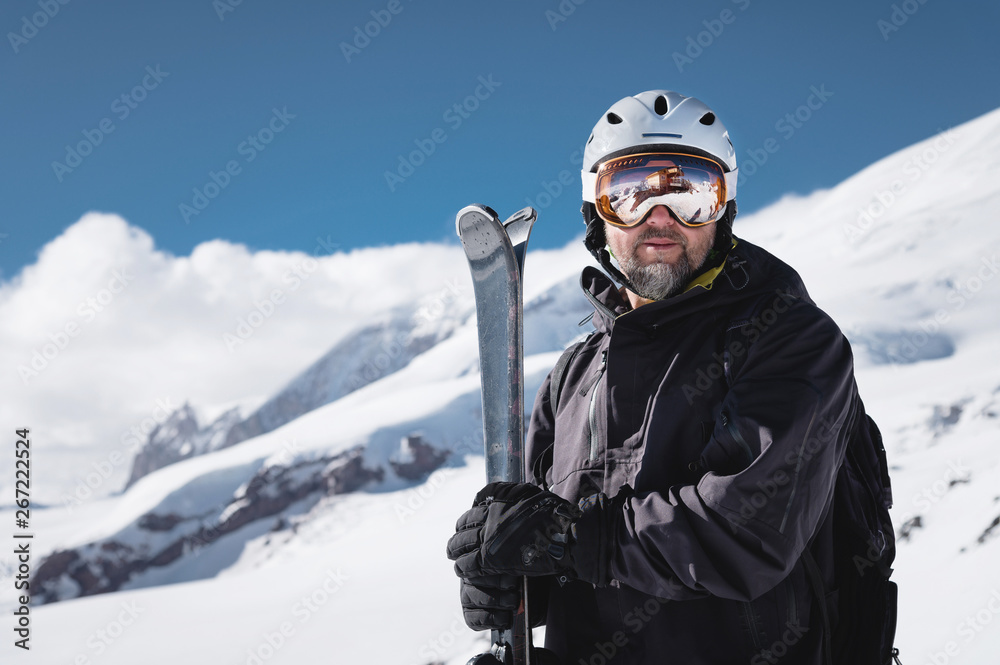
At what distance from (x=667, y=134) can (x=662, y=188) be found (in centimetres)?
21

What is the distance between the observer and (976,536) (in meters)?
7.39

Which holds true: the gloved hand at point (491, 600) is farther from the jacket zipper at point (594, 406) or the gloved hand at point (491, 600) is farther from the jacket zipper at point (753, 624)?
the jacket zipper at point (753, 624)

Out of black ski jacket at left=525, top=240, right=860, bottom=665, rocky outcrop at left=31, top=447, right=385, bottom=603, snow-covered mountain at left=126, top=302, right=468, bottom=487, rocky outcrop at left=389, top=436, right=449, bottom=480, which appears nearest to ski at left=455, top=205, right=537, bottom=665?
black ski jacket at left=525, top=240, right=860, bottom=665

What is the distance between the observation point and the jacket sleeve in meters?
1.73

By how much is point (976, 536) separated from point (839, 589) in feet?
22.2

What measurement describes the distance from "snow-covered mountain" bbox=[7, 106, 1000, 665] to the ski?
4084 mm

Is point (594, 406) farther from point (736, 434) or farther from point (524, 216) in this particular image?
point (524, 216)

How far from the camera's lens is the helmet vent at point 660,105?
2.54m

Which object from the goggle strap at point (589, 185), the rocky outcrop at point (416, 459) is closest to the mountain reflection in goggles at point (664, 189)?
the goggle strap at point (589, 185)

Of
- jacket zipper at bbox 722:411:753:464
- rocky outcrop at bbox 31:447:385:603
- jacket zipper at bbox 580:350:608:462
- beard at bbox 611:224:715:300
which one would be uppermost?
rocky outcrop at bbox 31:447:385:603

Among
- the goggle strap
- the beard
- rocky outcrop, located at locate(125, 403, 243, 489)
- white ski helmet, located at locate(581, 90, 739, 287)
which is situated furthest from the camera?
rocky outcrop, located at locate(125, 403, 243, 489)

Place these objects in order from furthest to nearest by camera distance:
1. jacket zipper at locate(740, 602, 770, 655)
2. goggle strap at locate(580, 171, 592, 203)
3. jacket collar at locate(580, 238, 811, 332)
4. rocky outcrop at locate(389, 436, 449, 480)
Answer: rocky outcrop at locate(389, 436, 449, 480) → goggle strap at locate(580, 171, 592, 203) → jacket collar at locate(580, 238, 811, 332) → jacket zipper at locate(740, 602, 770, 655)

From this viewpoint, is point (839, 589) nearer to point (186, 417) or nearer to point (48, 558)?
point (48, 558)

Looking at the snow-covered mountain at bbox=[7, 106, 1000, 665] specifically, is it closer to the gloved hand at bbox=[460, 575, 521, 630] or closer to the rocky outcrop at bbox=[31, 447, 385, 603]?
the rocky outcrop at bbox=[31, 447, 385, 603]
